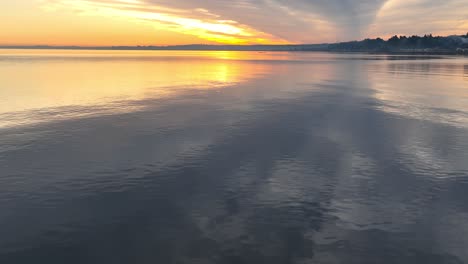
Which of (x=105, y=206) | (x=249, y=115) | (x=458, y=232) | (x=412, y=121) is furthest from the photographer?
(x=249, y=115)

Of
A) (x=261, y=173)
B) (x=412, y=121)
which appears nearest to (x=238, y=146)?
(x=261, y=173)

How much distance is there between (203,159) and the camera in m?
27.2

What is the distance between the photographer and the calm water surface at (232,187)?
15.7m

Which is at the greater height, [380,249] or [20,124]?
[20,124]

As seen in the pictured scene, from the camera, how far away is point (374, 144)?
103ft

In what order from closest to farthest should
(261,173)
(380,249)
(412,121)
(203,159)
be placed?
(380,249)
(261,173)
(203,159)
(412,121)

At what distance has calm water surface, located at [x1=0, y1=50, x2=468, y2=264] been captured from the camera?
15664 mm

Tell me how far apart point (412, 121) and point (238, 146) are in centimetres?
2351

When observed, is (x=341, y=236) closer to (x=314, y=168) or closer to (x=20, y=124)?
(x=314, y=168)

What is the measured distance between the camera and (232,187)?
22.1m

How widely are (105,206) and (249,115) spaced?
27.1m

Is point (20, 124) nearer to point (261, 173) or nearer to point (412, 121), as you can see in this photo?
point (261, 173)

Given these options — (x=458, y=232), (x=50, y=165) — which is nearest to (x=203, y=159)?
(x=50, y=165)

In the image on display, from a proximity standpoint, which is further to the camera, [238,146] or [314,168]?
[238,146]
